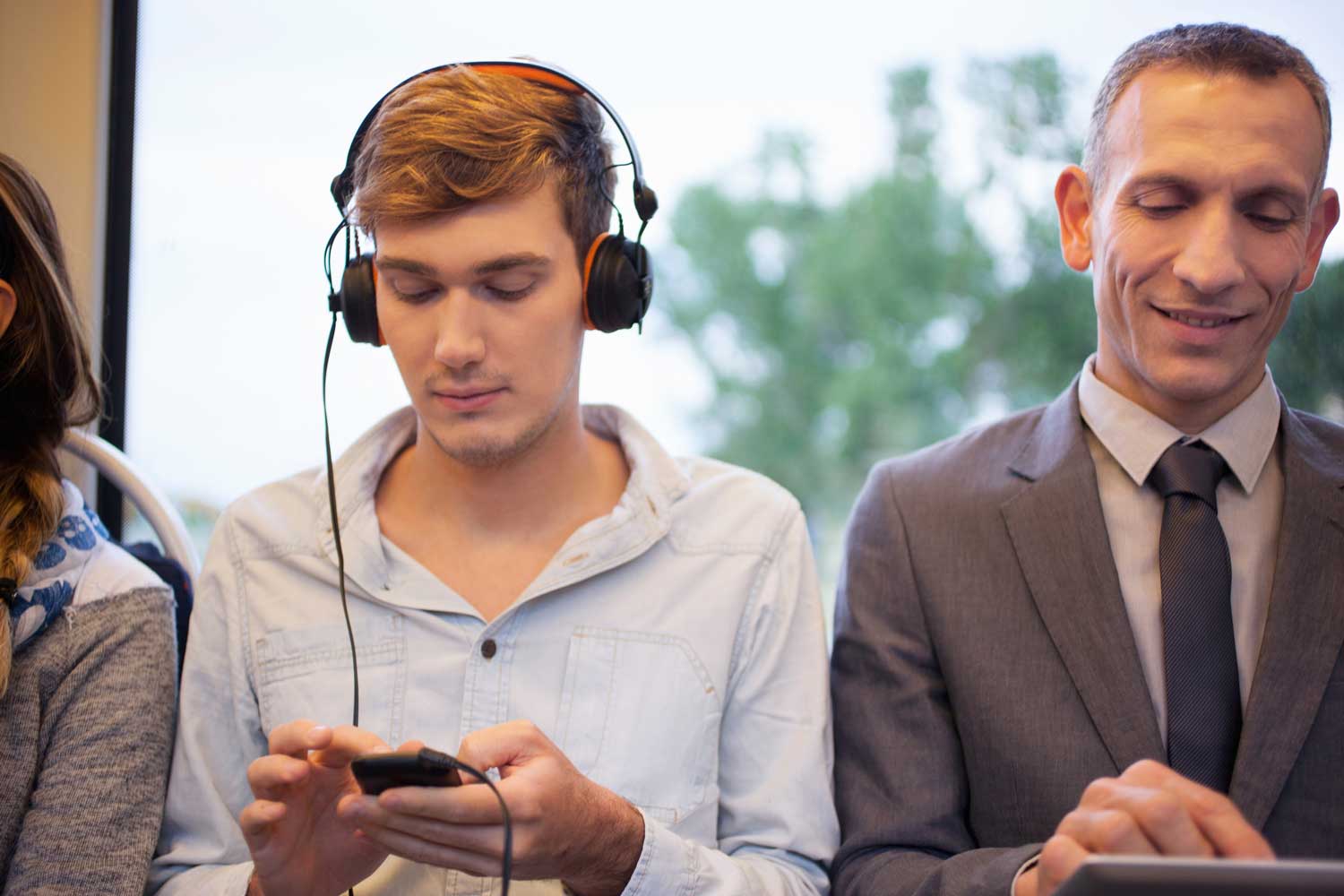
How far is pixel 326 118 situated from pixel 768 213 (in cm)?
85

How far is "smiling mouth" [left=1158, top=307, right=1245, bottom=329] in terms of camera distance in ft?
4.58

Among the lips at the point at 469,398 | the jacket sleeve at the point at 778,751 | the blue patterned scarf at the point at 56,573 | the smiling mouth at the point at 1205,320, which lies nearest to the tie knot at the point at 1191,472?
the smiling mouth at the point at 1205,320

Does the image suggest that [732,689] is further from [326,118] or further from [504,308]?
[326,118]

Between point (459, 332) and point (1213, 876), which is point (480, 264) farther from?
point (1213, 876)

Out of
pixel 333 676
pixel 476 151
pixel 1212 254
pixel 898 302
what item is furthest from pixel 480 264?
pixel 898 302

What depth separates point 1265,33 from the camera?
4.77 ft

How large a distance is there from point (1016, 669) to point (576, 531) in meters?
0.55

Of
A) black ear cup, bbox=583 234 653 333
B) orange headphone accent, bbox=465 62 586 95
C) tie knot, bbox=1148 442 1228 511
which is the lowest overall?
tie knot, bbox=1148 442 1228 511

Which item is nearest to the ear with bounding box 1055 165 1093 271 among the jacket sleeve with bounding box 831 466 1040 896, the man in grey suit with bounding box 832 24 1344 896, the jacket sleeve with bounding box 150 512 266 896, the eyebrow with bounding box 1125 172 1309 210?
the man in grey suit with bounding box 832 24 1344 896

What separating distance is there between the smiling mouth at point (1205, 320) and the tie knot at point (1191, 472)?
0.15m

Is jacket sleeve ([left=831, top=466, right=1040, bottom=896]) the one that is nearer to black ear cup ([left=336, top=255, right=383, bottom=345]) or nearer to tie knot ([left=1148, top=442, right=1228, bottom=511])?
tie knot ([left=1148, top=442, right=1228, bottom=511])

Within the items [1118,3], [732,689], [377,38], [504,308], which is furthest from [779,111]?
[732,689]

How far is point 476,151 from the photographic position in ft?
4.51

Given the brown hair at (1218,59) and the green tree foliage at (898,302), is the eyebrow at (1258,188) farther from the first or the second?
the green tree foliage at (898,302)
